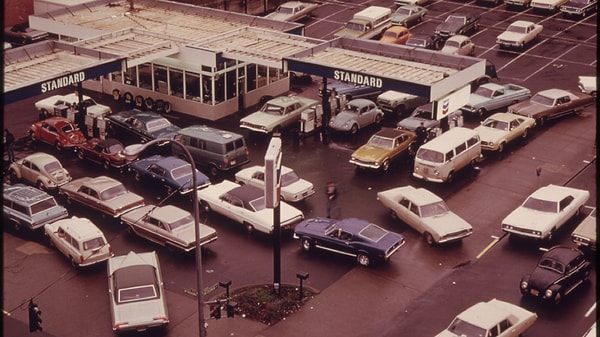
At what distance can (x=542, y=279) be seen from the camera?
2923 cm

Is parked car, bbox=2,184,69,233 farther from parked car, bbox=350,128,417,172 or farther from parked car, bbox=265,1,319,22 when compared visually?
parked car, bbox=265,1,319,22

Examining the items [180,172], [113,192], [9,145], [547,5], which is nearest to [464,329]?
[180,172]

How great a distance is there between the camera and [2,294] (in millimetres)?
30406

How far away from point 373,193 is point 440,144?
4.01 meters

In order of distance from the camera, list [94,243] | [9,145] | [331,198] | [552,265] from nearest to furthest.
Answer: [552,265]
[94,243]
[331,198]
[9,145]

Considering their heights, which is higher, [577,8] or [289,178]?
[577,8]

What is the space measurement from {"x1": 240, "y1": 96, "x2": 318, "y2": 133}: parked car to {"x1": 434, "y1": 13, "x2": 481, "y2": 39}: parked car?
16.1 metres

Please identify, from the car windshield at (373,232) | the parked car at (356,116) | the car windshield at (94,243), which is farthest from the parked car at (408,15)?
the car windshield at (94,243)

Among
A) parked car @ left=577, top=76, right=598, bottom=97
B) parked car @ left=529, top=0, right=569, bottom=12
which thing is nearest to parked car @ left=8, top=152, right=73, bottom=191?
parked car @ left=577, top=76, right=598, bottom=97

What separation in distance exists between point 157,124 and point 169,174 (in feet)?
21.0

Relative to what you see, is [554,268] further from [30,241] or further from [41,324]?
[30,241]

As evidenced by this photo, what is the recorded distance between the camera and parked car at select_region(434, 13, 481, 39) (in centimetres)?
5850

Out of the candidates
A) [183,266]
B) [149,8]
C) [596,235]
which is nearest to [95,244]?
[183,266]

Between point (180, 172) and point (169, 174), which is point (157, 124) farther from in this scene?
point (169, 174)
